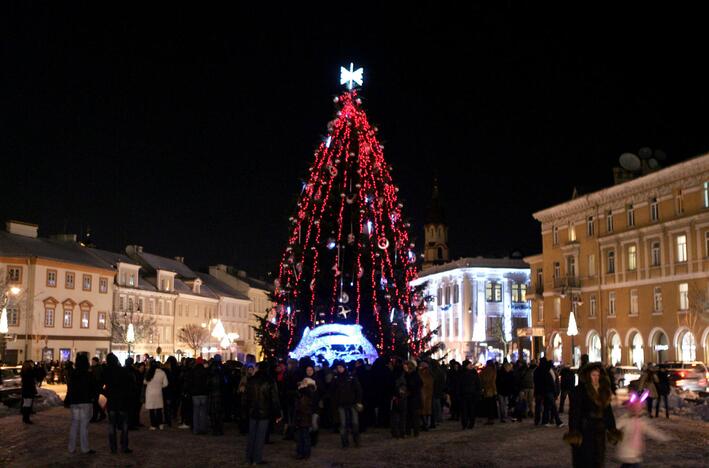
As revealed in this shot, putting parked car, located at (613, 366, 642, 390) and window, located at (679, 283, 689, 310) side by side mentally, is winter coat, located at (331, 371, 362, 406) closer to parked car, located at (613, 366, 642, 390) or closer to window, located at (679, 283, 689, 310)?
parked car, located at (613, 366, 642, 390)

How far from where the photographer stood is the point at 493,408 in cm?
2375

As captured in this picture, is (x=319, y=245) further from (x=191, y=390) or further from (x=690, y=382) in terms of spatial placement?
(x=690, y=382)

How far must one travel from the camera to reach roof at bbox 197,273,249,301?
92.4 m

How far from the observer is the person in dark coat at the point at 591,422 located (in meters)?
9.90

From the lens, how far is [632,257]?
180ft

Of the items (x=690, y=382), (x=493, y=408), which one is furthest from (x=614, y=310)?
(x=493, y=408)

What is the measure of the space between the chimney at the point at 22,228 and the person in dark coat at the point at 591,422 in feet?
210

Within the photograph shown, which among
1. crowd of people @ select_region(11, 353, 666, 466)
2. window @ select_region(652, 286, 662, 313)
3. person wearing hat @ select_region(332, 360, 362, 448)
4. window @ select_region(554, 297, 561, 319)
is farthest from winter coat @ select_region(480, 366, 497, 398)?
window @ select_region(554, 297, 561, 319)

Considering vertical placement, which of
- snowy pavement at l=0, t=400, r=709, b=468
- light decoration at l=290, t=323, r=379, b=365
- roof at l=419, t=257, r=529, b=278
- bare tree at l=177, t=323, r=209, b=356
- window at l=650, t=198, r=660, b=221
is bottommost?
snowy pavement at l=0, t=400, r=709, b=468

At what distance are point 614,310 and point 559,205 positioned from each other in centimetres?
1008

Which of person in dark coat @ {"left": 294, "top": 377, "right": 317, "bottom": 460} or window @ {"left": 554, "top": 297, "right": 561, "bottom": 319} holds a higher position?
window @ {"left": 554, "top": 297, "right": 561, "bottom": 319}

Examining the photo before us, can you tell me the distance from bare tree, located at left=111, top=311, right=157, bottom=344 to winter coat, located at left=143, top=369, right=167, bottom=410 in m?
50.9

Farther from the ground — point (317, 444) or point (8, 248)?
point (8, 248)

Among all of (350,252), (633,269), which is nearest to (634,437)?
(350,252)
